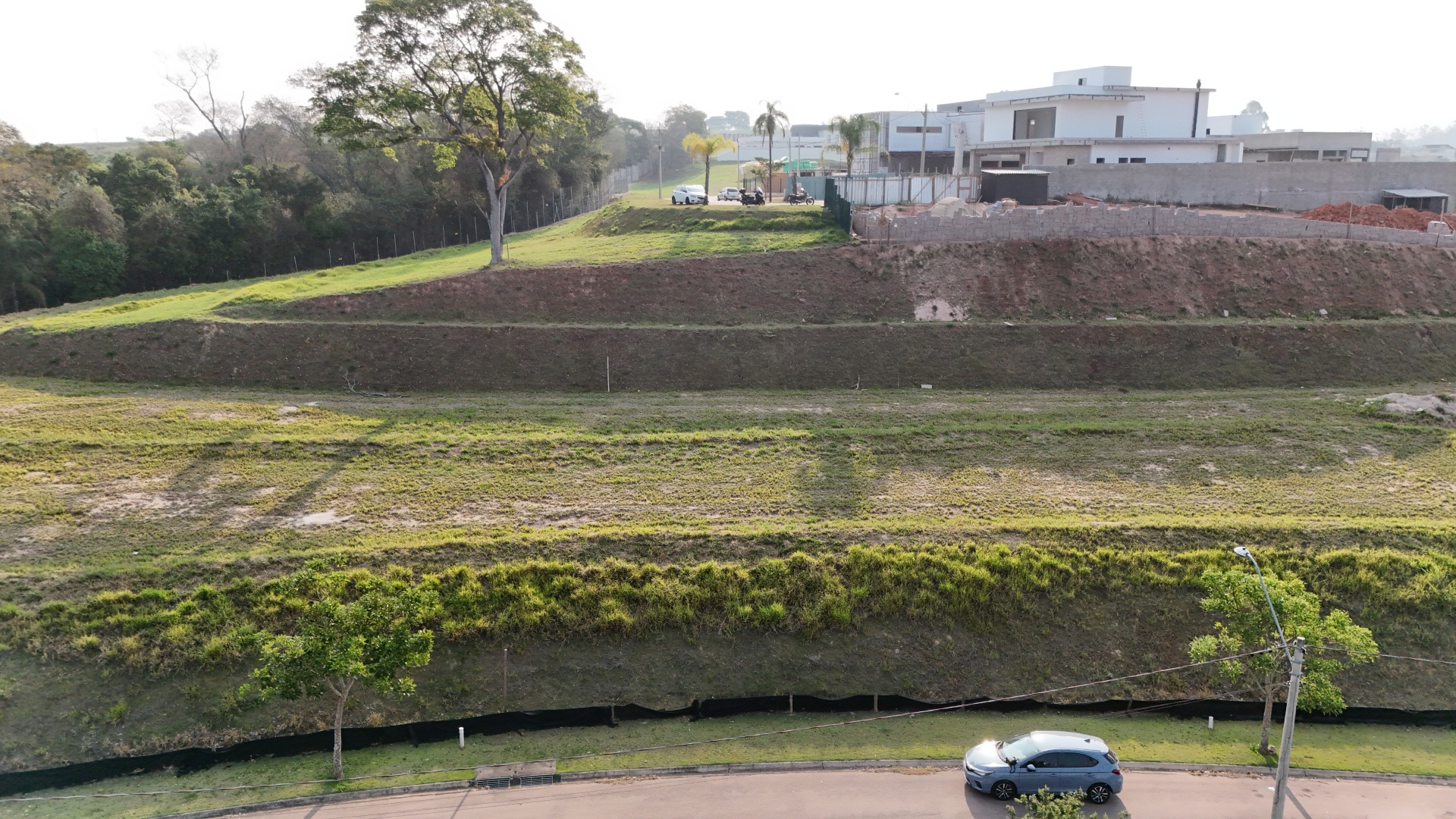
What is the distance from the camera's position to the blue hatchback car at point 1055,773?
16.8 m

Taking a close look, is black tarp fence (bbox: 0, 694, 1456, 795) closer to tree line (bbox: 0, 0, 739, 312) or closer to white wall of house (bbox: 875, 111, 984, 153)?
tree line (bbox: 0, 0, 739, 312)

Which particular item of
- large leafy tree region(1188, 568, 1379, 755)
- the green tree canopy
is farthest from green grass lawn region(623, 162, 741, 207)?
large leafy tree region(1188, 568, 1379, 755)

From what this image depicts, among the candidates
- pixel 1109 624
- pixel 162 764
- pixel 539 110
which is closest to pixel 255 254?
pixel 539 110

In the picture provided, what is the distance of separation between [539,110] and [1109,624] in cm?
3447

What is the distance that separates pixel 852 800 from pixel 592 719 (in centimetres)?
600

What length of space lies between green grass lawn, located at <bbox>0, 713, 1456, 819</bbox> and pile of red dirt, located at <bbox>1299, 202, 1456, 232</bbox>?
129 feet

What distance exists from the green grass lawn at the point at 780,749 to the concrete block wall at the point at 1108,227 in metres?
29.6

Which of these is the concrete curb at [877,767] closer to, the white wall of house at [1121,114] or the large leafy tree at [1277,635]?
the large leafy tree at [1277,635]

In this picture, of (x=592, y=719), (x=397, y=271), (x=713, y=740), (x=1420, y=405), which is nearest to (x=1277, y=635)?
(x=713, y=740)

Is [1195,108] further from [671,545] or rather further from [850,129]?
[671,545]

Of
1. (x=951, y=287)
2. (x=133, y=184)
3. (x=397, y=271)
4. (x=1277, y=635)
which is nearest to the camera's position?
(x=1277, y=635)

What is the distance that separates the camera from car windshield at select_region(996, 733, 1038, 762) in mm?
16953

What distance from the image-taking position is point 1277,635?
1909 cm

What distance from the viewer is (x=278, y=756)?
18516 mm
